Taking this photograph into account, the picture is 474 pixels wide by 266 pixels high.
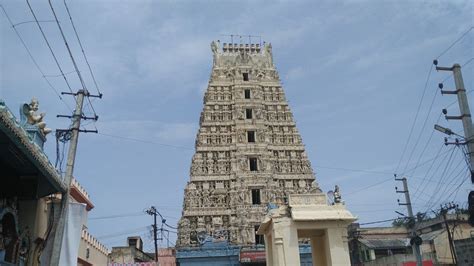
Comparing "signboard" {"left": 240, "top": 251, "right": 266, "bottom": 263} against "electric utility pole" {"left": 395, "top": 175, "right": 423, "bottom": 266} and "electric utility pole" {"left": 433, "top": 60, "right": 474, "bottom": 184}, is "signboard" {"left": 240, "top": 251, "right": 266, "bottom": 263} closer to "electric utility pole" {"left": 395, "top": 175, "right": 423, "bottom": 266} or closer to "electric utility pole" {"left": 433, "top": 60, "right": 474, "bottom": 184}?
"electric utility pole" {"left": 395, "top": 175, "right": 423, "bottom": 266}

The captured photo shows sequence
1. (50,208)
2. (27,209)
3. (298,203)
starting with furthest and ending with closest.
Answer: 1. (298,203)
2. (50,208)
3. (27,209)

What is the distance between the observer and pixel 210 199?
40906 mm

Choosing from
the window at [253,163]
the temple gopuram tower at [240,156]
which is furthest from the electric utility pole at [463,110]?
the window at [253,163]

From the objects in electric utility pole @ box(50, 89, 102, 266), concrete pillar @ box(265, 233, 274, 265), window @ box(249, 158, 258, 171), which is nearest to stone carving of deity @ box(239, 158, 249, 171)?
window @ box(249, 158, 258, 171)

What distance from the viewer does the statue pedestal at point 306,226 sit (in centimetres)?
1653

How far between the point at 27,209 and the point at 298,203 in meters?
9.74

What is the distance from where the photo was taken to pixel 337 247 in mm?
16766

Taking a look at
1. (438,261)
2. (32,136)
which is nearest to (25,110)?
(32,136)

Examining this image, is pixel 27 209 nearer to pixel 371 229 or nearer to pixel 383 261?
pixel 383 261

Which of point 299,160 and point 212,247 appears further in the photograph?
point 299,160

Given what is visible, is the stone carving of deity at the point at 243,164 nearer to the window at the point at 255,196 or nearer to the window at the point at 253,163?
the window at the point at 253,163

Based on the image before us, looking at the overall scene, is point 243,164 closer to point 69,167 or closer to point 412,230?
point 412,230

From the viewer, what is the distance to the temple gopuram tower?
3962 centimetres

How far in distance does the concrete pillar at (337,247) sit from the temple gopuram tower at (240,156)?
2105cm
